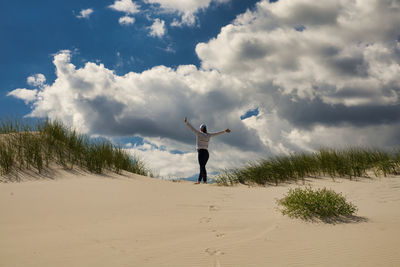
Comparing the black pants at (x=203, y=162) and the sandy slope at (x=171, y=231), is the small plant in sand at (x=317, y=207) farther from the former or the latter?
the black pants at (x=203, y=162)

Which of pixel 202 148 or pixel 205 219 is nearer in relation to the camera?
pixel 205 219

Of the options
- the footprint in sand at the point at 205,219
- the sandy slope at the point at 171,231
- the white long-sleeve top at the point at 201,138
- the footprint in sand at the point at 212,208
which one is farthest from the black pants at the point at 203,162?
the footprint in sand at the point at 205,219

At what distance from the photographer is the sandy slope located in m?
3.60

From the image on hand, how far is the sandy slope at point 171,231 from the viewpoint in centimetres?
360

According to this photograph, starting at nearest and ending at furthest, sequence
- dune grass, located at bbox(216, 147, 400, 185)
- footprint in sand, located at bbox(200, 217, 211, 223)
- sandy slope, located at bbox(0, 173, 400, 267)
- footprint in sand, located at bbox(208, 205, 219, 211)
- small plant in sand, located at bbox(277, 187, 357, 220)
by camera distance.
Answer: sandy slope, located at bbox(0, 173, 400, 267), footprint in sand, located at bbox(200, 217, 211, 223), small plant in sand, located at bbox(277, 187, 357, 220), footprint in sand, located at bbox(208, 205, 219, 211), dune grass, located at bbox(216, 147, 400, 185)

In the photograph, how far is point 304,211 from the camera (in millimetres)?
5340

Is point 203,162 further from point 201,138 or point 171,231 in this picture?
point 171,231

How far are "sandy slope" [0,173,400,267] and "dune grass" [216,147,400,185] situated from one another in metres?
3.15

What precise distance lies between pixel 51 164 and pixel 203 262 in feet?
23.8

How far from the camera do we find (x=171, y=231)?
455 cm

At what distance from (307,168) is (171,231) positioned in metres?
7.78

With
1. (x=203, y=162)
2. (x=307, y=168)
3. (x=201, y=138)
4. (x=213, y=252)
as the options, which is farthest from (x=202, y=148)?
(x=213, y=252)

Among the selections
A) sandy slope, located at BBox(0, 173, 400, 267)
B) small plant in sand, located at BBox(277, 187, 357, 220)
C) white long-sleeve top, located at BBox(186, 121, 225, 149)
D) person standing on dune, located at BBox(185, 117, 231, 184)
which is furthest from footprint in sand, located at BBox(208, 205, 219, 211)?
white long-sleeve top, located at BBox(186, 121, 225, 149)

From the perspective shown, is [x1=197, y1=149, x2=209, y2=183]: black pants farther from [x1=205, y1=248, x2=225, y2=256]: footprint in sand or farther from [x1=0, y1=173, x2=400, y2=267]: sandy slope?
[x1=205, y1=248, x2=225, y2=256]: footprint in sand
